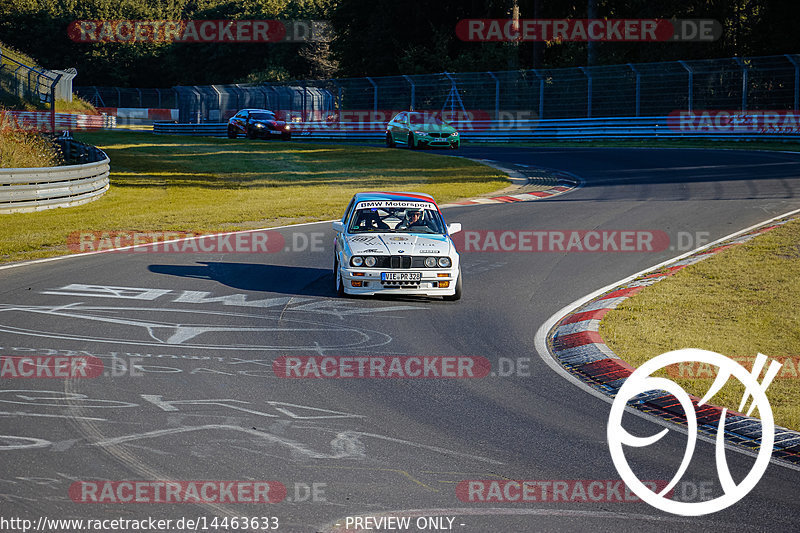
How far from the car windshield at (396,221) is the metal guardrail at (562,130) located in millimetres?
24310

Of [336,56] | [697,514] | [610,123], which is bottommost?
[697,514]

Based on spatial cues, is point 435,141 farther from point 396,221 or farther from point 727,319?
point 727,319

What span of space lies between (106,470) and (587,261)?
10.4m

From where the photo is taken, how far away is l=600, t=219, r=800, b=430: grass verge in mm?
8508

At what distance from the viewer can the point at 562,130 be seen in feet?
137

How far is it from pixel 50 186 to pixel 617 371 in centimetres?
1727

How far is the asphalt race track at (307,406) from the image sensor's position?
5477 millimetres

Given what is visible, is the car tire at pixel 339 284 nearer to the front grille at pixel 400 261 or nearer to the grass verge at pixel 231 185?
the front grille at pixel 400 261

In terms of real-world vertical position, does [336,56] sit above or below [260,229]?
above

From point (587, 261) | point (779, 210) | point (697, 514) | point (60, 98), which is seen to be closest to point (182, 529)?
point (697, 514)

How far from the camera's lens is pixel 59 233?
17719mm

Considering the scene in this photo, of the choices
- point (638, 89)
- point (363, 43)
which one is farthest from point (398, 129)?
point (363, 43)

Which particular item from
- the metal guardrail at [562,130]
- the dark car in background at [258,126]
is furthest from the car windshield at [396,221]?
the dark car in background at [258,126]

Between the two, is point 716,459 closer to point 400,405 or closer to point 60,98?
point 400,405
